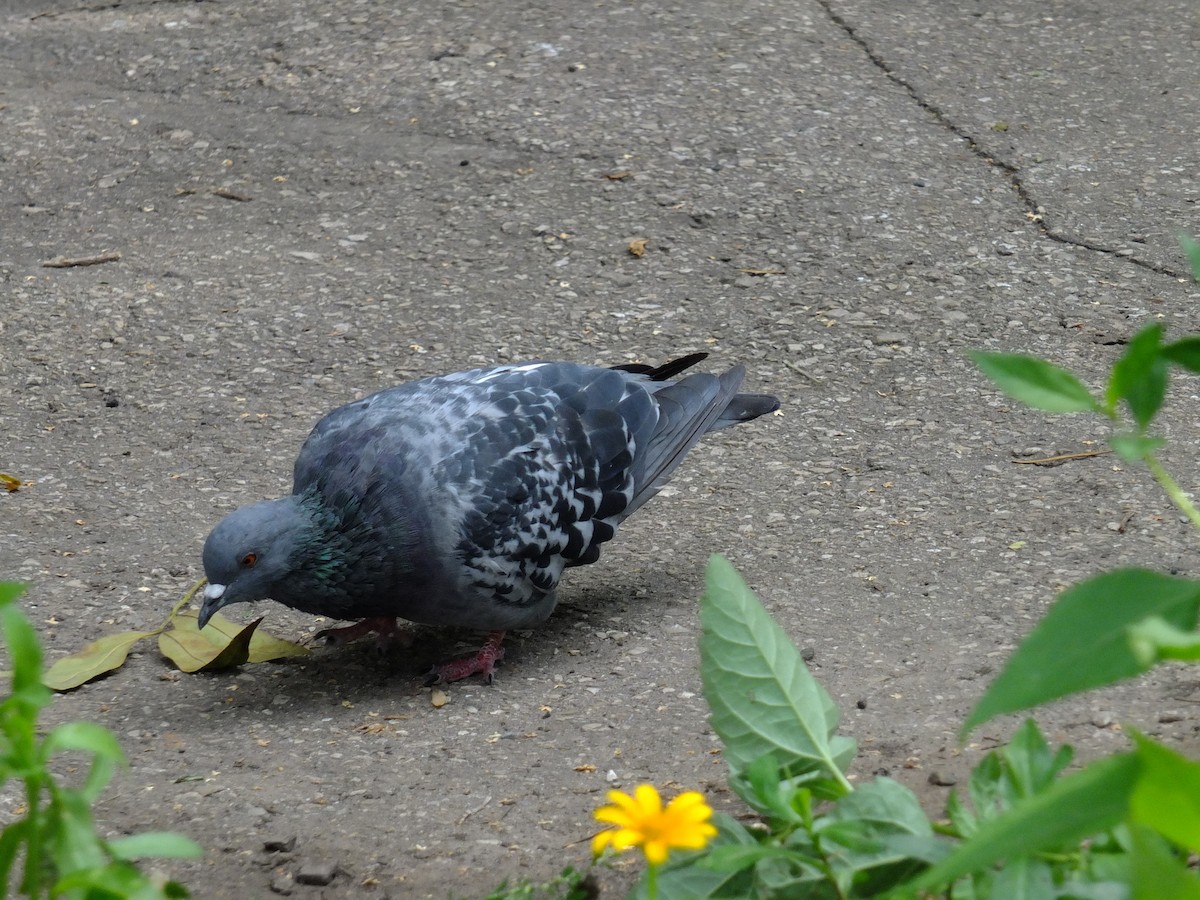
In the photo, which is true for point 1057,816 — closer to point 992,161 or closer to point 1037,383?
point 1037,383

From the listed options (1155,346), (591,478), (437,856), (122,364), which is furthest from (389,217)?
(1155,346)

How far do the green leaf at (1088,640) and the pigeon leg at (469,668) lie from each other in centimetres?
258

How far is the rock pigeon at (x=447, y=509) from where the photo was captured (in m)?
3.57

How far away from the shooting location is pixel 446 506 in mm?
3623

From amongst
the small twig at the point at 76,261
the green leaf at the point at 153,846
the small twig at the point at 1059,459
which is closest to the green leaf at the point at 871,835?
the green leaf at the point at 153,846

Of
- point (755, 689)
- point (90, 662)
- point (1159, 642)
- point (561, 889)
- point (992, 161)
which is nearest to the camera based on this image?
point (1159, 642)

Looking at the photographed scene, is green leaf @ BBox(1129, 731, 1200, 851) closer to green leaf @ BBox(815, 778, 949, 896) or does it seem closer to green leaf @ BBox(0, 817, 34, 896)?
green leaf @ BBox(815, 778, 949, 896)

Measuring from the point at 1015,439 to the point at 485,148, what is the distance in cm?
307

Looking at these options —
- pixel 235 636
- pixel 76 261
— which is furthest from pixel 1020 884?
pixel 76 261

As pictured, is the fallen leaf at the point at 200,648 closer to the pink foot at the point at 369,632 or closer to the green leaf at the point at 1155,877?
the pink foot at the point at 369,632

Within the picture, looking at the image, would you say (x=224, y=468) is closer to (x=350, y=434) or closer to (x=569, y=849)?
(x=350, y=434)

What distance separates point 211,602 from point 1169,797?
2724mm

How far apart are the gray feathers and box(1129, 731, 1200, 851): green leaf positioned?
8.52 feet

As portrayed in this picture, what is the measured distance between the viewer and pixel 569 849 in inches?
104
